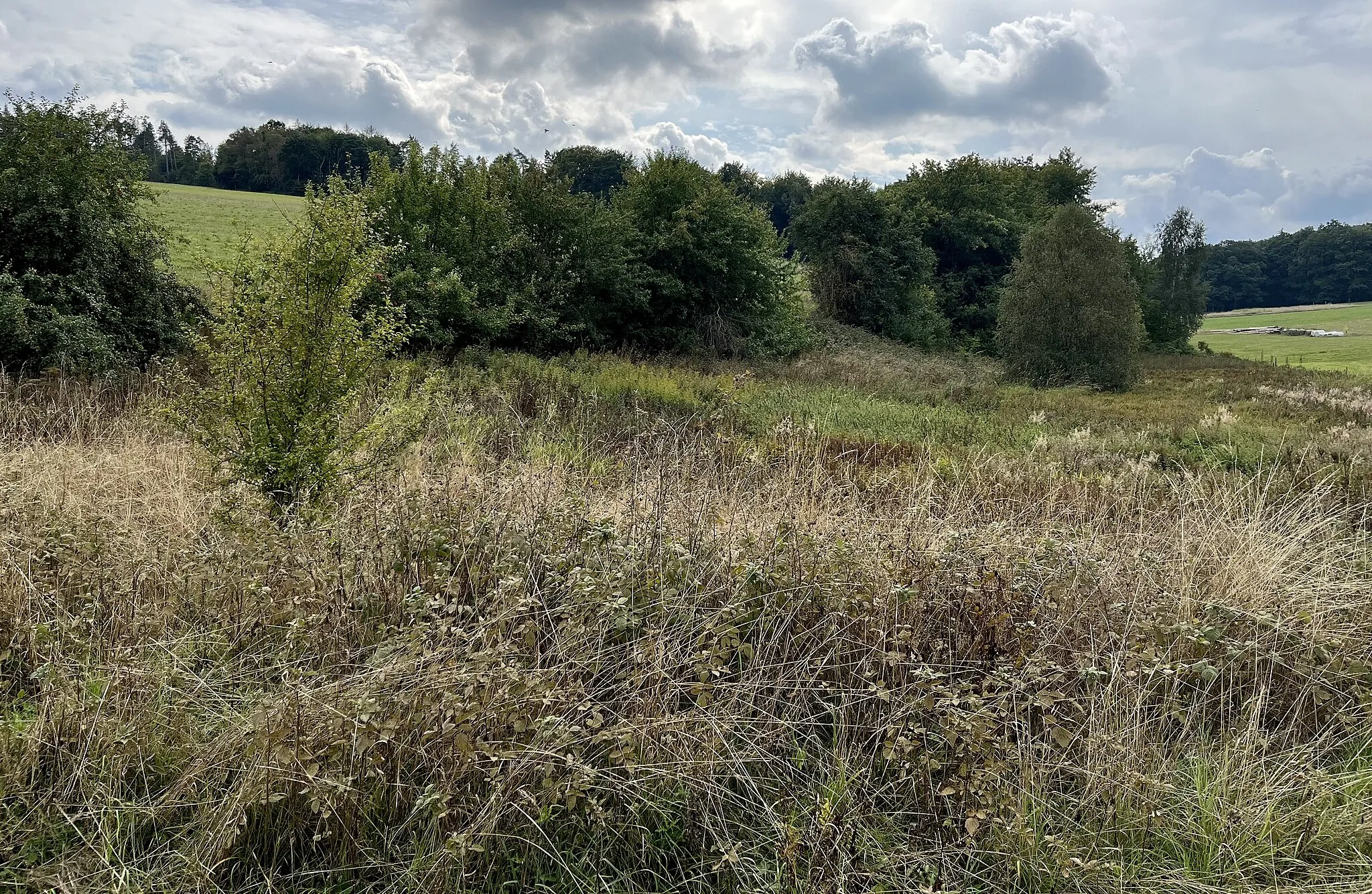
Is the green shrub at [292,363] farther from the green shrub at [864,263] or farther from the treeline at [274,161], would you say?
the treeline at [274,161]

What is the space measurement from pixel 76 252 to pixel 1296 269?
96.0m

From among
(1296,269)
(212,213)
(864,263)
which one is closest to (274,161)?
(212,213)

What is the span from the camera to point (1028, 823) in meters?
2.57

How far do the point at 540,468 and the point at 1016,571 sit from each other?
11.4ft

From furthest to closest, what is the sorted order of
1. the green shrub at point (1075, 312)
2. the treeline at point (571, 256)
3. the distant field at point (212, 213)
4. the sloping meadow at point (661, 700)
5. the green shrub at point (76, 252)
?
the green shrub at point (1075, 312) → the distant field at point (212, 213) → the treeline at point (571, 256) → the green shrub at point (76, 252) → the sloping meadow at point (661, 700)

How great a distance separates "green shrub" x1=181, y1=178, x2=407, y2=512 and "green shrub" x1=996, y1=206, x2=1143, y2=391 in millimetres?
24531

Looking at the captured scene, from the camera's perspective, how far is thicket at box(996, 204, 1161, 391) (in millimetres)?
24250

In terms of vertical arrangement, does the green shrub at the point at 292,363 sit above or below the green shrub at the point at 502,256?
below

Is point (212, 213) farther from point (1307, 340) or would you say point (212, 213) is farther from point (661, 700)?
point (1307, 340)

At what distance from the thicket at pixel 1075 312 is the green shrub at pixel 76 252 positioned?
2435 centimetres

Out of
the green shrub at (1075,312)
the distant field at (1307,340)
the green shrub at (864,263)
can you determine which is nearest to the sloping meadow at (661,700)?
the green shrub at (1075,312)

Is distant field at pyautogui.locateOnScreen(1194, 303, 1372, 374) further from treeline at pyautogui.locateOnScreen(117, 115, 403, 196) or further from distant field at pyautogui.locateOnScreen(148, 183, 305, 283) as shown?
treeline at pyautogui.locateOnScreen(117, 115, 403, 196)

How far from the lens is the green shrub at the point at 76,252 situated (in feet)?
32.9

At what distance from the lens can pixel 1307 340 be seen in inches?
1720
